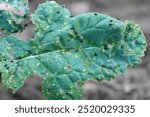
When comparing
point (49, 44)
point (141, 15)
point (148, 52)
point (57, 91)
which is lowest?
point (57, 91)

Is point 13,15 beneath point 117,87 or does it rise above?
beneath

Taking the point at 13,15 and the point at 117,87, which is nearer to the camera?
the point at 13,15

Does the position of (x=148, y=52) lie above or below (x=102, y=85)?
above

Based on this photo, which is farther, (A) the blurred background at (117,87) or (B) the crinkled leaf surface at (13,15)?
(A) the blurred background at (117,87)

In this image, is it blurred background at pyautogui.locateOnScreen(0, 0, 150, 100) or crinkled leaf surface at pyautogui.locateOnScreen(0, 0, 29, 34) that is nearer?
crinkled leaf surface at pyautogui.locateOnScreen(0, 0, 29, 34)

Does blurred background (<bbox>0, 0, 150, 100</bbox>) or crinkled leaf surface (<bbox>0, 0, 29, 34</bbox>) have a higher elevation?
blurred background (<bbox>0, 0, 150, 100</bbox>)

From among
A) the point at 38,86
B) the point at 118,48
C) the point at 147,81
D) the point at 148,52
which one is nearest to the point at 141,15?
the point at 148,52

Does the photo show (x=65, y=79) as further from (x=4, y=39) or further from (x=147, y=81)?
(x=147, y=81)

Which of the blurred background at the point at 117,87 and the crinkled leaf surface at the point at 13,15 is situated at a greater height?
the blurred background at the point at 117,87
